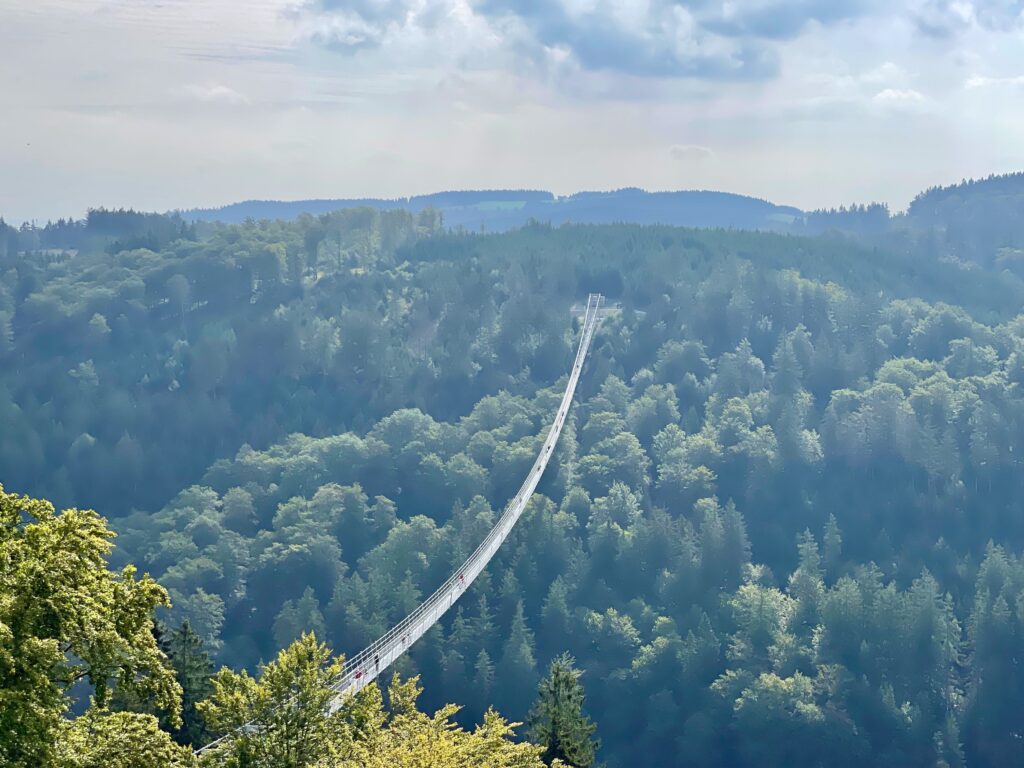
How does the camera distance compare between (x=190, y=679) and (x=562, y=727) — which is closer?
(x=190, y=679)

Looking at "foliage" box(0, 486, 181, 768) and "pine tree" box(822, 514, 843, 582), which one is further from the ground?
"foliage" box(0, 486, 181, 768)

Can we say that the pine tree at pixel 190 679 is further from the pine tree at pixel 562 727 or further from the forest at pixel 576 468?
the pine tree at pixel 562 727

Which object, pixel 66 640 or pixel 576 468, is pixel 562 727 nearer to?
pixel 66 640

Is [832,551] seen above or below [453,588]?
below

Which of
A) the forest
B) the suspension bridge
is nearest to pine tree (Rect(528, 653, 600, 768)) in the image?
the forest

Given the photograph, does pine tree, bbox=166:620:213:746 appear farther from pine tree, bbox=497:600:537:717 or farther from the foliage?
pine tree, bbox=497:600:537:717

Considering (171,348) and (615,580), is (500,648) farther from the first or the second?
(171,348)

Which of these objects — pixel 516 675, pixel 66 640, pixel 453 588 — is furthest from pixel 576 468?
pixel 66 640
